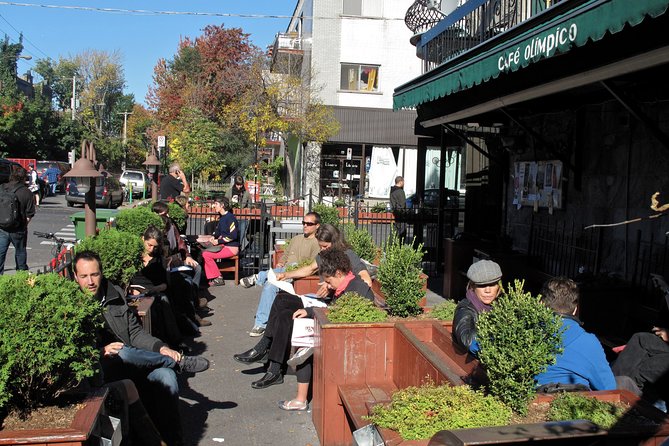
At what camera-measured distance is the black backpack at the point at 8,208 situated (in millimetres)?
9930

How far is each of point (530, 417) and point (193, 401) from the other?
362 centimetres

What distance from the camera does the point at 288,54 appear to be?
30.8 m

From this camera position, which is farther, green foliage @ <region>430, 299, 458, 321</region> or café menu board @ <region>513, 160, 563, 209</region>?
café menu board @ <region>513, 160, 563, 209</region>

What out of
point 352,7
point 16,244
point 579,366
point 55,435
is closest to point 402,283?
point 579,366

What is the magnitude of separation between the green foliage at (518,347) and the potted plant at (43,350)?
6.50ft

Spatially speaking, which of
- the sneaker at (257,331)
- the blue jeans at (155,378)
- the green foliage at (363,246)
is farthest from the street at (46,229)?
the blue jeans at (155,378)

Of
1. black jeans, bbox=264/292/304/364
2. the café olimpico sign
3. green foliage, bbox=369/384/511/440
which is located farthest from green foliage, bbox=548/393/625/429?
black jeans, bbox=264/292/304/364

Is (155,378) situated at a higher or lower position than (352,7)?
lower

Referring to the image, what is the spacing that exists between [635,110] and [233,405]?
458 centimetres

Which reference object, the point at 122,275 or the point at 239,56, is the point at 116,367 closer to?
the point at 122,275

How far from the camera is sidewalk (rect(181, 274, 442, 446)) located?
5105mm

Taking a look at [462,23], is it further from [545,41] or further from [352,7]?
[352,7]

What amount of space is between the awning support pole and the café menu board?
98.9 inches

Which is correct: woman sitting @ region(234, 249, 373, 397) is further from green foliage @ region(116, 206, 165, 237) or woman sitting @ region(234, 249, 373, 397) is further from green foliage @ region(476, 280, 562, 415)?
green foliage @ region(476, 280, 562, 415)
